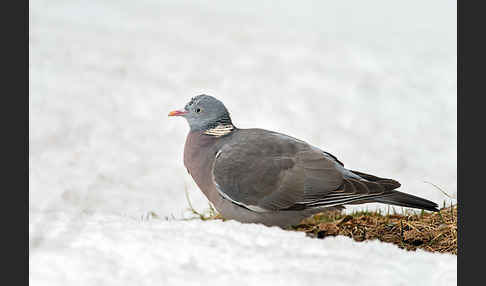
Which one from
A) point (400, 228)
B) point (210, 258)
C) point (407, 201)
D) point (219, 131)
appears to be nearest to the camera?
point (210, 258)

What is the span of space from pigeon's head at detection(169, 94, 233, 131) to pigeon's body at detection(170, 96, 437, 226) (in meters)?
0.30

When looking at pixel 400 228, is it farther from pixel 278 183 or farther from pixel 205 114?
pixel 205 114

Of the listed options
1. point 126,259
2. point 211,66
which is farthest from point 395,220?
point 211,66

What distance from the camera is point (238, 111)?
10.3m

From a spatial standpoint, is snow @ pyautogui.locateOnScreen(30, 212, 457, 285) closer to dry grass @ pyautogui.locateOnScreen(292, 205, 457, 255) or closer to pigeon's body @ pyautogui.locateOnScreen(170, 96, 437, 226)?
pigeon's body @ pyautogui.locateOnScreen(170, 96, 437, 226)

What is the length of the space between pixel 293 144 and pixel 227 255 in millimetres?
1693

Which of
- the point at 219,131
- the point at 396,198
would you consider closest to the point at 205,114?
the point at 219,131

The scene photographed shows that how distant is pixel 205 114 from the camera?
564 centimetres

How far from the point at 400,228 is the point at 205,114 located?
7.07 ft

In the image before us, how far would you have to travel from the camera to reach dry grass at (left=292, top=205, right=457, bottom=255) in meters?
5.51

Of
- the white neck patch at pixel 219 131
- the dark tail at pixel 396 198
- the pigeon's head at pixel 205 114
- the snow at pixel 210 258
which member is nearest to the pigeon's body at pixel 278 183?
the dark tail at pixel 396 198

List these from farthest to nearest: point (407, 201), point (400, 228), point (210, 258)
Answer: point (400, 228)
point (407, 201)
point (210, 258)

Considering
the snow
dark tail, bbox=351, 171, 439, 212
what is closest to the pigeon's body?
dark tail, bbox=351, 171, 439, 212

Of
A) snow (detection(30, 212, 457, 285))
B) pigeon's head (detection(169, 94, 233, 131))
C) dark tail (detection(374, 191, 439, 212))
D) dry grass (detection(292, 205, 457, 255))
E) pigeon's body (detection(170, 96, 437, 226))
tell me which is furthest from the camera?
pigeon's head (detection(169, 94, 233, 131))
